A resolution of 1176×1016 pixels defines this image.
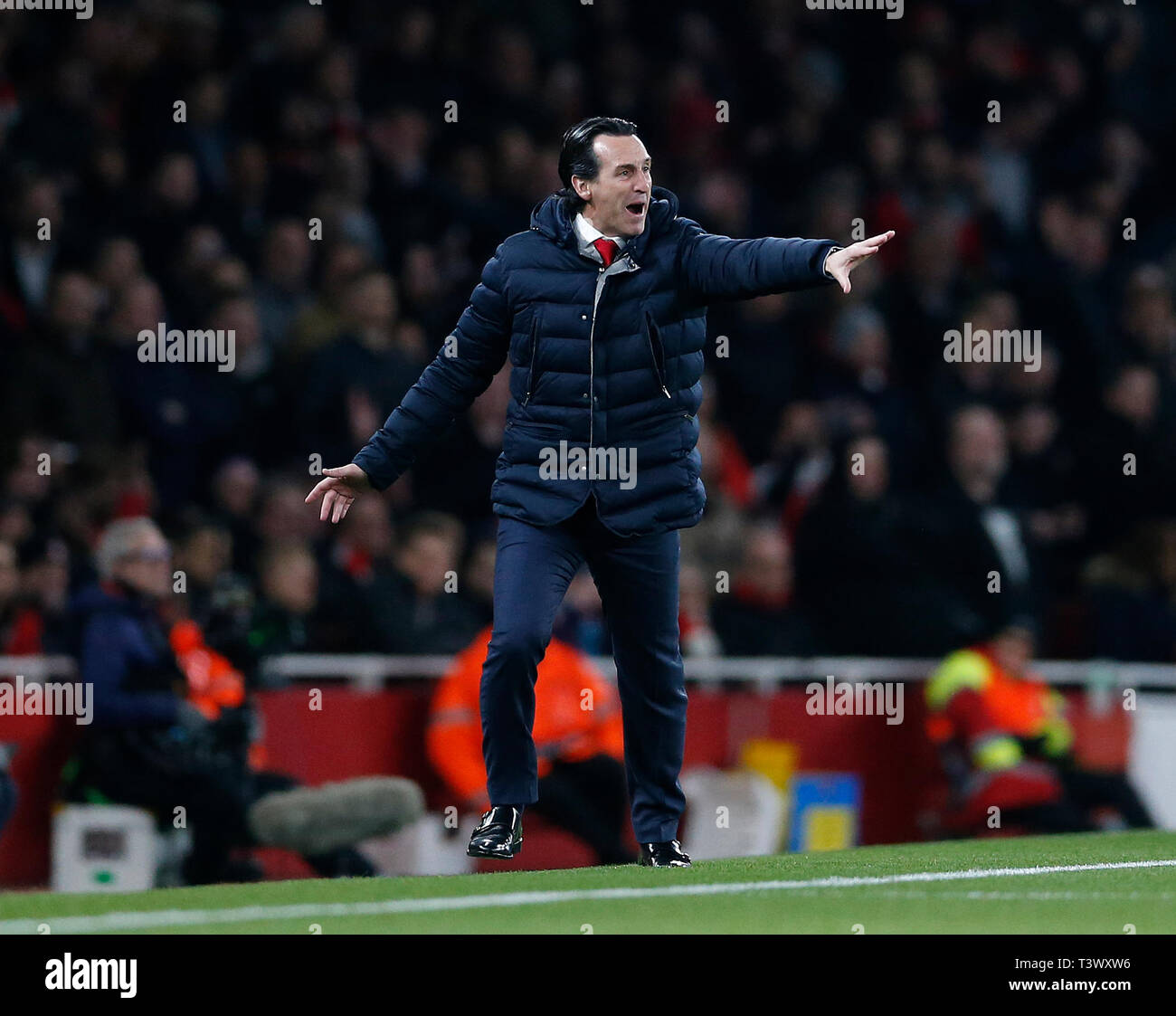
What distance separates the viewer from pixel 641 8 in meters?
14.3

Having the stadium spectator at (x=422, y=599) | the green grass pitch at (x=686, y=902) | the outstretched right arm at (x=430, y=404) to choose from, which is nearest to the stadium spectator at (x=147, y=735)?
the stadium spectator at (x=422, y=599)

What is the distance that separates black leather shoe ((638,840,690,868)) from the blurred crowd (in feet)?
9.35

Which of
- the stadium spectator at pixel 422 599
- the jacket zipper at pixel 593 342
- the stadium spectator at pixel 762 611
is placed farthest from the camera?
the stadium spectator at pixel 762 611

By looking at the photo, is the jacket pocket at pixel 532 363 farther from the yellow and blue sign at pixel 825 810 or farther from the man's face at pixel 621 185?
the yellow and blue sign at pixel 825 810

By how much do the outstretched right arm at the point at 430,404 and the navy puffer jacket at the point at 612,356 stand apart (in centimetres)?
8

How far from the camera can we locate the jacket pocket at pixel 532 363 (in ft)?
21.5

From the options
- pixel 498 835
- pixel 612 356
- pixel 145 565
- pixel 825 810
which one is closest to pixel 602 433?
pixel 612 356

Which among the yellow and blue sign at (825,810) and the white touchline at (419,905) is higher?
the white touchline at (419,905)

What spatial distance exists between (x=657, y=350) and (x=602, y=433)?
0.26 meters

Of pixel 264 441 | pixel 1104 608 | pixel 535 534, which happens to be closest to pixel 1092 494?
pixel 1104 608

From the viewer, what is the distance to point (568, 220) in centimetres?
664

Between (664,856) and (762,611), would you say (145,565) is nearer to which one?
(664,856)

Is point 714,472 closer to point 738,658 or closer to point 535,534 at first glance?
point 738,658

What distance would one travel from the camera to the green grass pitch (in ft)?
18.0
